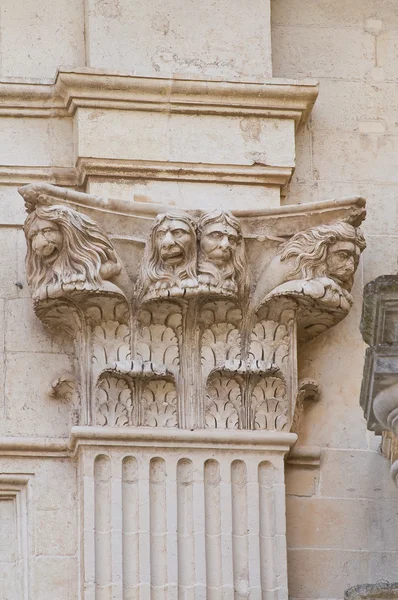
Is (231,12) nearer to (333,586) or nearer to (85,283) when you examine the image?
(85,283)

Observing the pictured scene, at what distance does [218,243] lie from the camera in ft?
32.7

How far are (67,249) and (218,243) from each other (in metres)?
0.59

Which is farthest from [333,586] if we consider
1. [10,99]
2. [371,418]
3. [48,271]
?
[10,99]

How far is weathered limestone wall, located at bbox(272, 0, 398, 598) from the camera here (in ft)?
32.7

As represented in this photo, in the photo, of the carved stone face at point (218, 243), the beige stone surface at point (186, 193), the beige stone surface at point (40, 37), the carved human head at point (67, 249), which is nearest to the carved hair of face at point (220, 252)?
the carved stone face at point (218, 243)

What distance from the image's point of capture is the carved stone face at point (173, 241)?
991 centimetres

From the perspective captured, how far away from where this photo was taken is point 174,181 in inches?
407

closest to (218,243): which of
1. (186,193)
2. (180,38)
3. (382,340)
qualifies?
(186,193)

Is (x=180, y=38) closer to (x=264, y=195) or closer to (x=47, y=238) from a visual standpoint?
(x=264, y=195)

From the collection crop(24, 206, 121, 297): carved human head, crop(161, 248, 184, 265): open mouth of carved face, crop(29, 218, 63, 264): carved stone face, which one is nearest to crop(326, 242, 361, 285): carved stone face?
crop(161, 248, 184, 265): open mouth of carved face

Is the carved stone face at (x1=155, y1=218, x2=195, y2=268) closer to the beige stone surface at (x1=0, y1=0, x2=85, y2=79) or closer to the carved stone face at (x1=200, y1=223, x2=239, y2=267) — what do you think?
the carved stone face at (x1=200, y1=223, x2=239, y2=267)

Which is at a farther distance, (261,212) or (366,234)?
(366,234)

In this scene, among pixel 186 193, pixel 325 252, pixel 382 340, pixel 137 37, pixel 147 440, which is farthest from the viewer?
pixel 137 37

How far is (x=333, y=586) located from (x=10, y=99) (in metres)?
2.40
